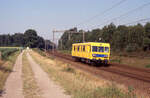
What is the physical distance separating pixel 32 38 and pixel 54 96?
101836 mm

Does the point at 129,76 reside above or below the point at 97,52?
below

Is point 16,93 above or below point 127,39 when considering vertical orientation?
below

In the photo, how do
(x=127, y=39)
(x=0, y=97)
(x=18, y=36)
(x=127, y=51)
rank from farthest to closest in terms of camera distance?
(x=18, y=36) → (x=127, y=39) → (x=127, y=51) → (x=0, y=97)

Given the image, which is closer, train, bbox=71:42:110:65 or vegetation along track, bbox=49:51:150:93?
vegetation along track, bbox=49:51:150:93

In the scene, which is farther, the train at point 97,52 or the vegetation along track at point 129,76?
the train at point 97,52

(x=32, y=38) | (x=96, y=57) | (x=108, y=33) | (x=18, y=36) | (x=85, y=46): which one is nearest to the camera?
(x=96, y=57)

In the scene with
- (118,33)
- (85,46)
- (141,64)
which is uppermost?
(118,33)

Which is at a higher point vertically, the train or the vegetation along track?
the train

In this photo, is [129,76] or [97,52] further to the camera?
[97,52]

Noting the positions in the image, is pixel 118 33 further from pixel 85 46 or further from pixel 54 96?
pixel 54 96

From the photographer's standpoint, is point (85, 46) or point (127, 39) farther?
point (127, 39)

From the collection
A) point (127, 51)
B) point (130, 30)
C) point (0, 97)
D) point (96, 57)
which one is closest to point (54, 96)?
point (0, 97)

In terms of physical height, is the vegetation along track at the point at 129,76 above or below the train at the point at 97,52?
below

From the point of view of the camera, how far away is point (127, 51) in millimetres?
43688
